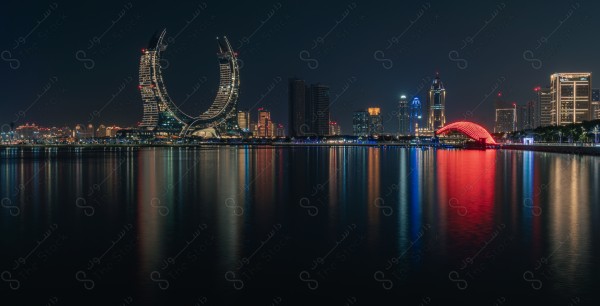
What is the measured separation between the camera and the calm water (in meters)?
11.4

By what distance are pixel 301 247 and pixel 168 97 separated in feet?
595

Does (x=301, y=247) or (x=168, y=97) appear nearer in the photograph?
(x=301, y=247)

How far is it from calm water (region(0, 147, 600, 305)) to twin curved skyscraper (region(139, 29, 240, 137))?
516ft

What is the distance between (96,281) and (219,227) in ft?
21.4

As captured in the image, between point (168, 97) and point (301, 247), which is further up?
point (168, 97)

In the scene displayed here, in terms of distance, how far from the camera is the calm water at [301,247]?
37.3ft

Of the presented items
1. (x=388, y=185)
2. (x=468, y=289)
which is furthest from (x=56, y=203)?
(x=468, y=289)

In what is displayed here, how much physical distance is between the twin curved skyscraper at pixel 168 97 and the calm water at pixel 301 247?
516ft

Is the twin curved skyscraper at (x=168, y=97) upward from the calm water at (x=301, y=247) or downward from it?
upward

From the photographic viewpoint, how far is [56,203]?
25.2 metres

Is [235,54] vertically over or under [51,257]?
over

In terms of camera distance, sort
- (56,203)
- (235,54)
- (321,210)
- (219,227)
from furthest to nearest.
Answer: (235,54) → (56,203) → (321,210) → (219,227)

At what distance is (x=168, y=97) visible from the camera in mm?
190625

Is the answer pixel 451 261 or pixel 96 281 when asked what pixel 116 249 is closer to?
pixel 96 281
